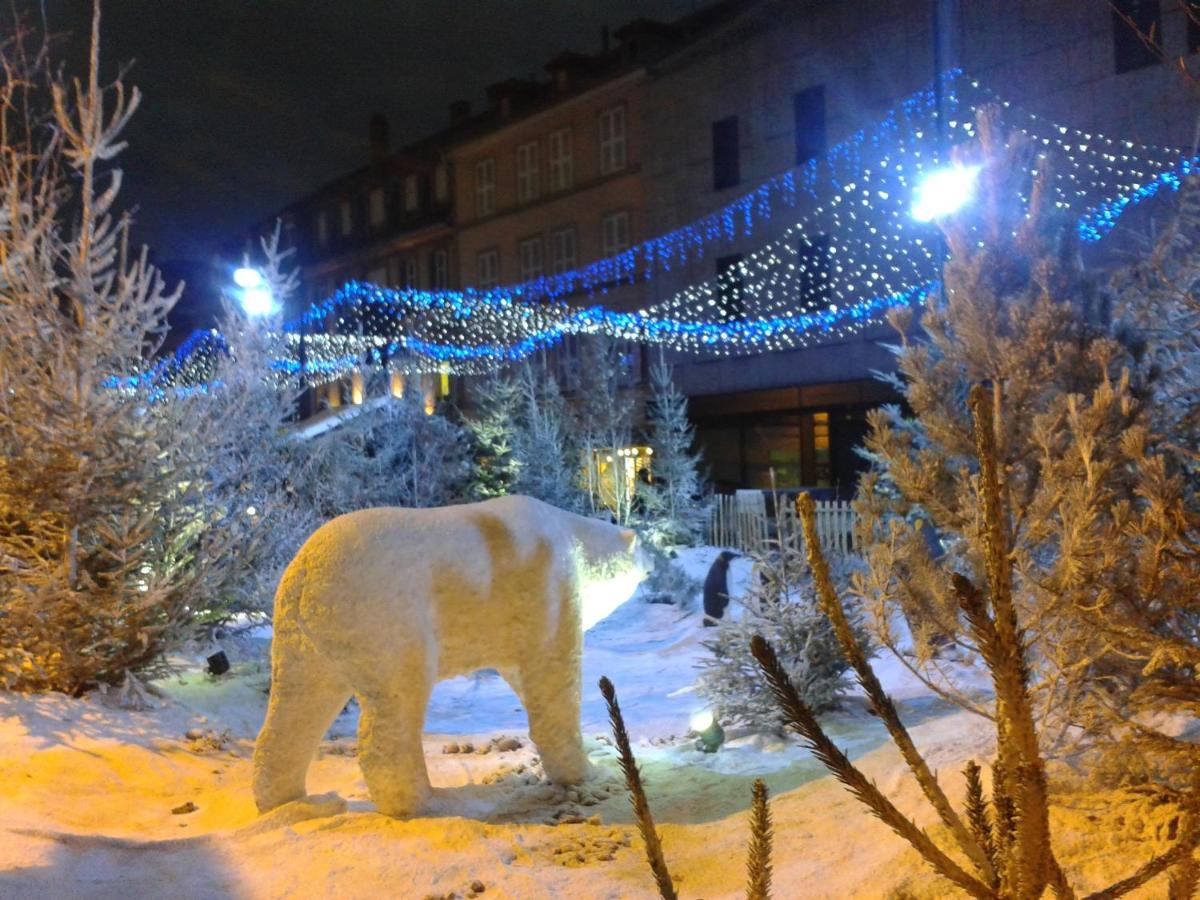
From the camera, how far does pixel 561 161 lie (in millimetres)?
24828

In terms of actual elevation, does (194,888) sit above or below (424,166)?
below

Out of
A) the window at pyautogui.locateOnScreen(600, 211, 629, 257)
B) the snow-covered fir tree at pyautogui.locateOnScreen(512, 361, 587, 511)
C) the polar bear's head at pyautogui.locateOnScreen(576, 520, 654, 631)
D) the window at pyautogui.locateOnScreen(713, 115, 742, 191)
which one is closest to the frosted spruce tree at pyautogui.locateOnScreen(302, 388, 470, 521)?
the snow-covered fir tree at pyautogui.locateOnScreen(512, 361, 587, 511)

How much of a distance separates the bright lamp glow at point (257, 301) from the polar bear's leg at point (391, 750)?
798 centimetres

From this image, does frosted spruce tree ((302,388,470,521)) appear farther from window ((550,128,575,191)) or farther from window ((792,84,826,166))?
window ((550,128,575,191))

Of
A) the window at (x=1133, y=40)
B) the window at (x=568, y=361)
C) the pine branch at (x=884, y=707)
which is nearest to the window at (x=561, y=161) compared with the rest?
the window at (x=568, y=361)

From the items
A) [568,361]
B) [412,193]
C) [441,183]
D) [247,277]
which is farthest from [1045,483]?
[412,193]

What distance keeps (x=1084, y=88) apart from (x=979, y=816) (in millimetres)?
16157

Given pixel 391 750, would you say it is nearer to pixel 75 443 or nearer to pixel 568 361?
pixel 75 443

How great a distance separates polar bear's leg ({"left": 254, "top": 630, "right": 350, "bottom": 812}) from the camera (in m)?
5.29

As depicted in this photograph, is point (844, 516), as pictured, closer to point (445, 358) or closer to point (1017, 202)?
point (1017, 202)

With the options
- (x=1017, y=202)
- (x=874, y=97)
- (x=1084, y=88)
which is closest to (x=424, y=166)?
(x=874, y=97)

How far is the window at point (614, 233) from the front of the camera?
23.0m

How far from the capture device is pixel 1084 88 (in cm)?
1475

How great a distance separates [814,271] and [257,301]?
34.3 feet
